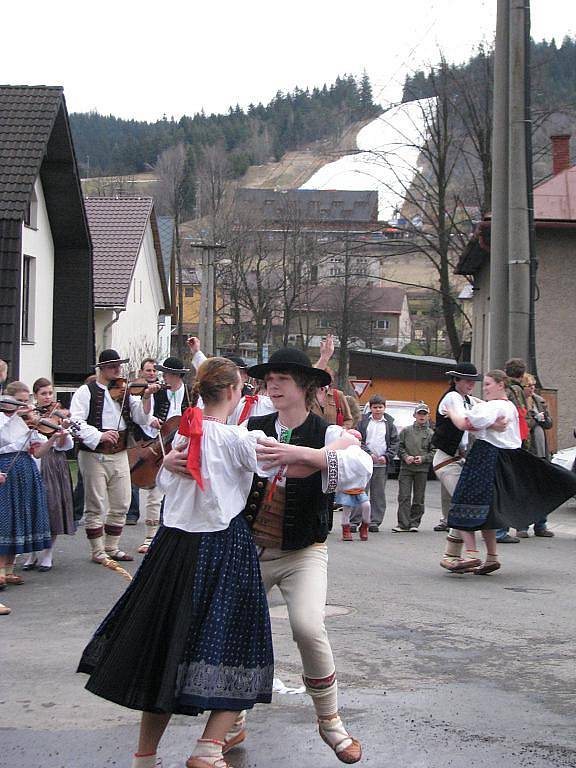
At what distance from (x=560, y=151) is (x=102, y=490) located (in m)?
23.9

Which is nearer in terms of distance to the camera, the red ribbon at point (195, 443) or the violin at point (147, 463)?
the red ribbon at point (195, 443)

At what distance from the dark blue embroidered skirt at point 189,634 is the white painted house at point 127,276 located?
1229 inches

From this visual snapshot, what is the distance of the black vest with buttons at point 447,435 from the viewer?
1073 cm

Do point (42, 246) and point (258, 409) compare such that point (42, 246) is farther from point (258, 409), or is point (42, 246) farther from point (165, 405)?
point (258, 409)

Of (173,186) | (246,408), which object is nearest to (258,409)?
(246,408)

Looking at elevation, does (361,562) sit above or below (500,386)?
below

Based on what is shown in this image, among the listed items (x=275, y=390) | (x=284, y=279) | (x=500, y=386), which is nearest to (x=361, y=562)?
(x=500, y=386)

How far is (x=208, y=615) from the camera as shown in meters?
4.41

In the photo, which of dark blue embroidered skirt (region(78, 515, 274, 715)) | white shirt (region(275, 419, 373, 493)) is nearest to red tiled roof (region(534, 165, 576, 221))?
white shirt (region(275, 419, 373, 493))

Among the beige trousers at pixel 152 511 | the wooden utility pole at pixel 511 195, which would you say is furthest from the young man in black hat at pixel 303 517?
the wooden utility pole at pixel 511 195

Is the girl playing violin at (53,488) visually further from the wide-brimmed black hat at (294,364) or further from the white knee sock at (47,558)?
the wide-brimmed black hat at (294,364)

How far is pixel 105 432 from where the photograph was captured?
34.8 ft

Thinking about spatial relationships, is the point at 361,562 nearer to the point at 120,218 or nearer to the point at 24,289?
the point at 24,289

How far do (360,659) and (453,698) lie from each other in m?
1.04
